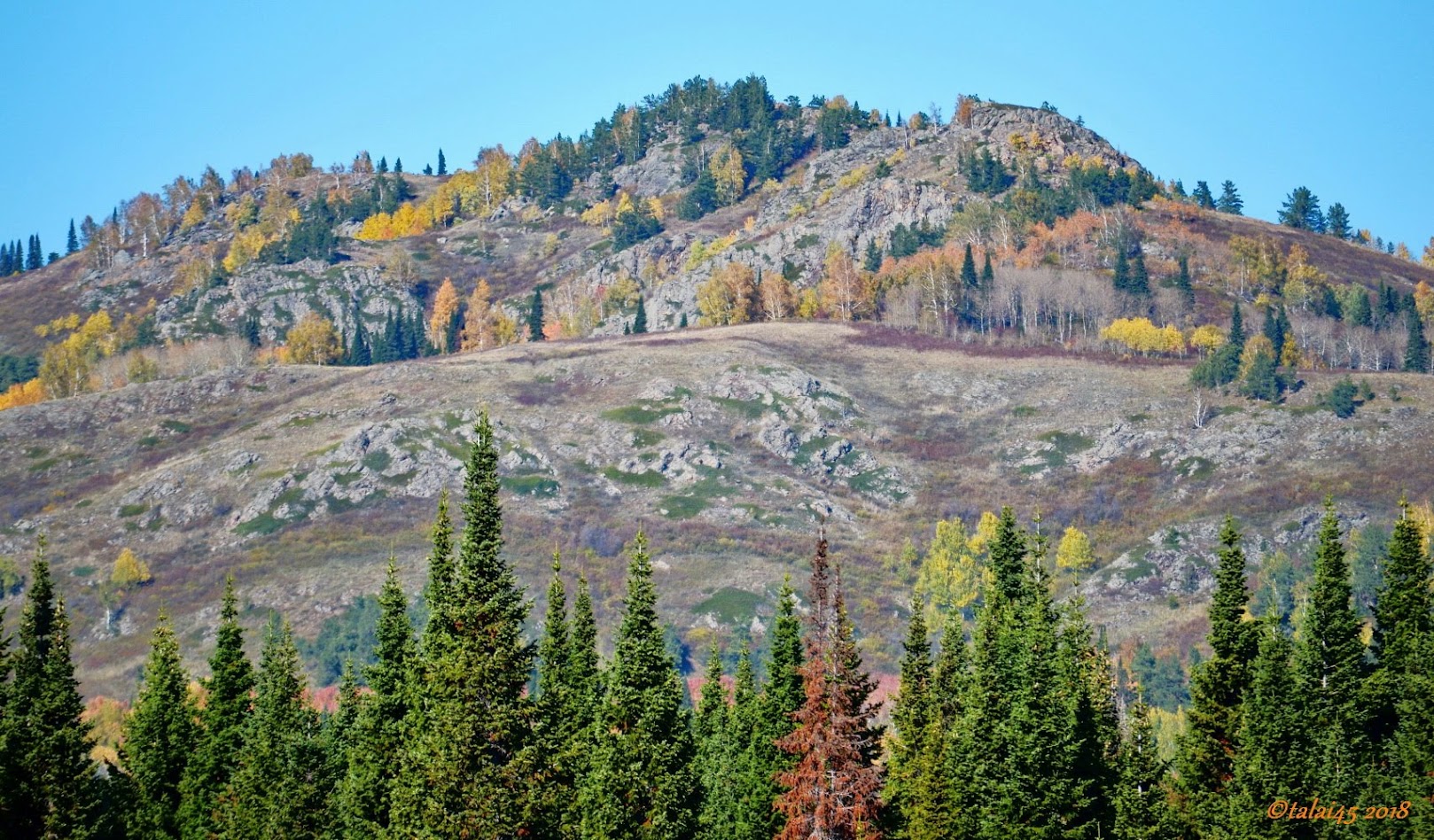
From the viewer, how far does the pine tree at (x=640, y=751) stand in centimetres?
6088

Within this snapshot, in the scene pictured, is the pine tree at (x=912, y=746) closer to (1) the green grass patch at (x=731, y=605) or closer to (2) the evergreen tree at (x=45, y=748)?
(2) the evergreen tree at (x=45, y=748)

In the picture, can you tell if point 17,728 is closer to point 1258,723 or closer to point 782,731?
point 782,731

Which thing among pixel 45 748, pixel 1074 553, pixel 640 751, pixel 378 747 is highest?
pixel 378 747

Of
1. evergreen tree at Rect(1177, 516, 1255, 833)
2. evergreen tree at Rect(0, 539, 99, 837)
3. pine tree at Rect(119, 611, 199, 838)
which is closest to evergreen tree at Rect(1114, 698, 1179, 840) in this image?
evergreen tree at Rect(1177, 516, 1255, 833)

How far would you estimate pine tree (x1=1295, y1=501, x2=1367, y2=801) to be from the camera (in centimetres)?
7000

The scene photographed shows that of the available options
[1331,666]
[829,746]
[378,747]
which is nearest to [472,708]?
[378,747]

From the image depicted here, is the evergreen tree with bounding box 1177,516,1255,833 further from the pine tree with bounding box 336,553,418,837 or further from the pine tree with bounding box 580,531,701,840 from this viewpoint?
the pine tree with bounding box 336,553,418,837

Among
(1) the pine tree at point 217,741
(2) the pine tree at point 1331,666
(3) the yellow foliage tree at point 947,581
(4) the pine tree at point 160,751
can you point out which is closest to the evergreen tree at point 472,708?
(1) the pine tree at point 217,741

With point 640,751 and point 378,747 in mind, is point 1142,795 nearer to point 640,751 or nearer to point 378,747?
point 640,751

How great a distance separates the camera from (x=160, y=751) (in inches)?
3088

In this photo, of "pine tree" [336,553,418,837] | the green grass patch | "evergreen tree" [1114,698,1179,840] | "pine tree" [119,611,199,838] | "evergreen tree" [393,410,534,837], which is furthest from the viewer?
the green grass patch

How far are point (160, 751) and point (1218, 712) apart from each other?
173 feet

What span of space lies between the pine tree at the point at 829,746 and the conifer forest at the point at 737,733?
120mm

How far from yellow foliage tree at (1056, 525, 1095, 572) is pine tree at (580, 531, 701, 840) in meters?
139
